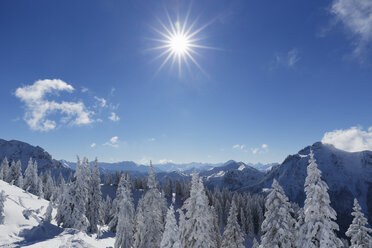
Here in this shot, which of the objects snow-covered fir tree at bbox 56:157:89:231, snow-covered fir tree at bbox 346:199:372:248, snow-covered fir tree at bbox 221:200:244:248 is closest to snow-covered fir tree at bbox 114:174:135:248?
snow-covered fir tree at bbox 56:157:89:231

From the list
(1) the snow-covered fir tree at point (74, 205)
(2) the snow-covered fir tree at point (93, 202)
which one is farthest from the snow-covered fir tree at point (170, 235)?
(2) the snow-covered fir tree at point (93, 202)

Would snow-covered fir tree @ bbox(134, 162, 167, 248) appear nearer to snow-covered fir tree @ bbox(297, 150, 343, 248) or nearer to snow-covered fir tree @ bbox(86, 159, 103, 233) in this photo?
snow-covered fir tree @ bbox(297, 150, 343, 248)

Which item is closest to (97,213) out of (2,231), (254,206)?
(2,231)

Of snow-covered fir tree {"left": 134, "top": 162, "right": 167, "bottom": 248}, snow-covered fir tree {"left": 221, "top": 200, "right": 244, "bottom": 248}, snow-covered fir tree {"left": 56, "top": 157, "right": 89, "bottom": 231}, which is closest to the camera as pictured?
snow-covered fir tree {"left": 221, "top": 200, "right": 244, "bottom": 248}

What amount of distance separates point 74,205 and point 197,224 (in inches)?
1107

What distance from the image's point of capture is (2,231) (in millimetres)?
27594

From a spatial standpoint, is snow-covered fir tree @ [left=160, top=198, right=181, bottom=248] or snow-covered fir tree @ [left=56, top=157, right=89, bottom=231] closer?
snow-covered fir tree @ [left=160, top=198, right=181, bottom=248]

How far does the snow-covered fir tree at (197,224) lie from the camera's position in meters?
22.6

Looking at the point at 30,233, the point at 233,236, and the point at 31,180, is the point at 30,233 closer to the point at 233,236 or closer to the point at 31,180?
the point at 233,236

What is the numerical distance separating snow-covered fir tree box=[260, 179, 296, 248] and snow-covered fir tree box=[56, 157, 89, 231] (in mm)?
33631

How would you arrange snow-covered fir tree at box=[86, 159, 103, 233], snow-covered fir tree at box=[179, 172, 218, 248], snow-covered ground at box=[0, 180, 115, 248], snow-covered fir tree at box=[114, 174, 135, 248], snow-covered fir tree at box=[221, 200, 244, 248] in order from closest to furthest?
1. snow-covered fir tree at box=[179, 172, 218, 248]
2. snow-covered ground at box=[0, 180, 115, 248]
3. snow-covered fir tree at box=[221, 200, 244, 248]
4. snow-covered fir tree at box=[114, 174, 135, 248]
5. snow-covered fir tree at box=[86, 159, 103, 233]

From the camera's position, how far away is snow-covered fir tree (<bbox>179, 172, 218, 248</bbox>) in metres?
22.6

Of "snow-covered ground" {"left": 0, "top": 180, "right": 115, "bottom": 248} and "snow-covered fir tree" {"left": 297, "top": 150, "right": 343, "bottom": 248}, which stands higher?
"snow-covered fir tree" {"left": 297, "top": 150, "right": 343, "bottom": 248}

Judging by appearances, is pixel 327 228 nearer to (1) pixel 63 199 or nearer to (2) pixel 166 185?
(1) pixel 63 199
